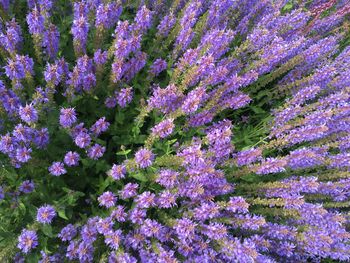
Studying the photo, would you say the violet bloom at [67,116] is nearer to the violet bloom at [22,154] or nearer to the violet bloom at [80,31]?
the violet bloom at [22,154]

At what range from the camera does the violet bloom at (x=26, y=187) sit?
2904mm

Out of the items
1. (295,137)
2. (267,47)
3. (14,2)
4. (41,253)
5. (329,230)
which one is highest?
(14,2)

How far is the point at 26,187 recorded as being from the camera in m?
2.92

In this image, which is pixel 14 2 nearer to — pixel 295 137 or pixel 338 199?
pixel 295 137

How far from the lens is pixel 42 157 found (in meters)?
3.17

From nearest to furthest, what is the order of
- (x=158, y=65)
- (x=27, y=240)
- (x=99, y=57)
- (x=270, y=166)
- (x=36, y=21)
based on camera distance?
(x=27, y=240) → (x=270, y=166) → (x=36, y=21) → (x=99, y=57) → (x=158, y=65)

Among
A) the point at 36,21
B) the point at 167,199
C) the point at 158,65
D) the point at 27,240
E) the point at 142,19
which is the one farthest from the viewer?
the point at 158,65

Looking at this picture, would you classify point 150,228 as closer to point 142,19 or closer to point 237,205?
point 237,205

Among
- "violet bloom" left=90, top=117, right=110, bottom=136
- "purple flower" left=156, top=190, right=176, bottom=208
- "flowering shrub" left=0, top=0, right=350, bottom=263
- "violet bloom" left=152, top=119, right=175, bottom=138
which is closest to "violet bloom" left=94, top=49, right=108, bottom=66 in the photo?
"flowering shrub" left=0, top=0, right=350, bottom=263

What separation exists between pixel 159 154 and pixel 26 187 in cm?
110

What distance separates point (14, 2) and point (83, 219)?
2082 millimetres

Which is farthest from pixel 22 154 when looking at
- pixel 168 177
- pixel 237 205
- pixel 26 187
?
pixel 237 205

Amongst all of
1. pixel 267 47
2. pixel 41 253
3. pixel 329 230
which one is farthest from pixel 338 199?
pixel 41 253

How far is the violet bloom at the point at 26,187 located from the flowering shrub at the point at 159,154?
0.03 ft
